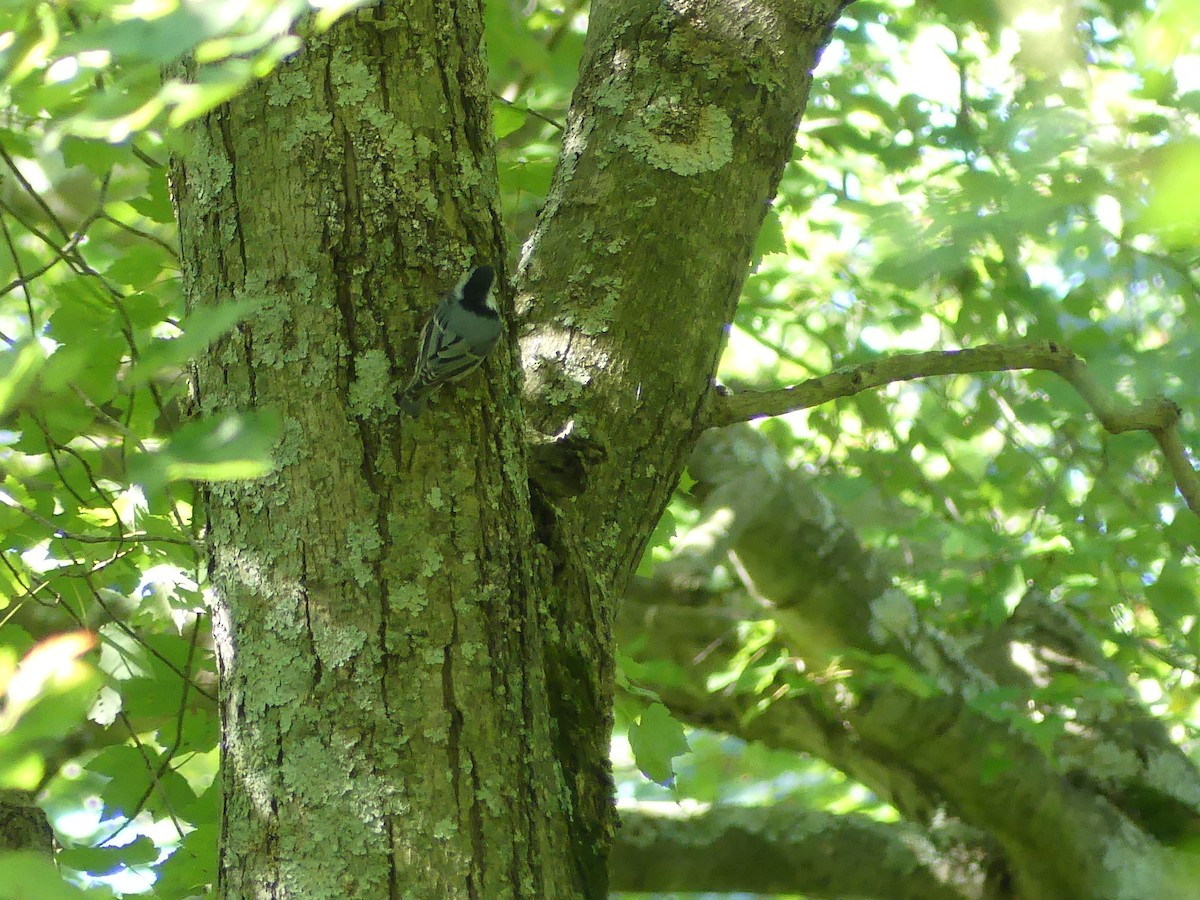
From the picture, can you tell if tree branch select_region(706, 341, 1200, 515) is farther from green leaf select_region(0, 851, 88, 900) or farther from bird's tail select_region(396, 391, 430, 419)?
green leaf select_region(0, 851, 88, 900)

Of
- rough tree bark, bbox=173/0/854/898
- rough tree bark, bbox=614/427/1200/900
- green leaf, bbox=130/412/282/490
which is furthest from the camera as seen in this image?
rough tree bark, bbox=614/427/1200/900

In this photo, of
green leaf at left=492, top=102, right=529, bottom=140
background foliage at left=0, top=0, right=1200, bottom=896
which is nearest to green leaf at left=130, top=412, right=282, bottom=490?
background foliage at left=0, top=0, right=1200, bottom=896

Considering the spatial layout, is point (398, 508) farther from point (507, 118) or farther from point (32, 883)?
point (507, 118)

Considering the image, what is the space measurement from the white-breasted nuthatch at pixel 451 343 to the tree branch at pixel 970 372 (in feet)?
1.68

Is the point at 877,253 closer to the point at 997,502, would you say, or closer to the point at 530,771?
the point at 530,771

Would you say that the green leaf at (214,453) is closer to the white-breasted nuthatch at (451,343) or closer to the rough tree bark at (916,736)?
the white-breasted nuthatch at (451,343)

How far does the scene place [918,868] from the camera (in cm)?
348

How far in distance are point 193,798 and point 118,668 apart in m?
0.27

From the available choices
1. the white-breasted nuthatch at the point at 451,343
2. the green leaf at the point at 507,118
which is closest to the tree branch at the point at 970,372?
the white-breasted nuthatch at the point at 451,343

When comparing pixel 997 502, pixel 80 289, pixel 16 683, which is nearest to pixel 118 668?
pixel 80 289

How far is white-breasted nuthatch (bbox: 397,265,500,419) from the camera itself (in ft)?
3.81

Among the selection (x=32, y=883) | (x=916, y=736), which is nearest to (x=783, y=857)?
(x=916, y=736)

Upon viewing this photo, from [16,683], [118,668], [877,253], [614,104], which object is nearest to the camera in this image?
[16,683]

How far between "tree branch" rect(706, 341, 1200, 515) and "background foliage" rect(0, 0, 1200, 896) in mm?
76
